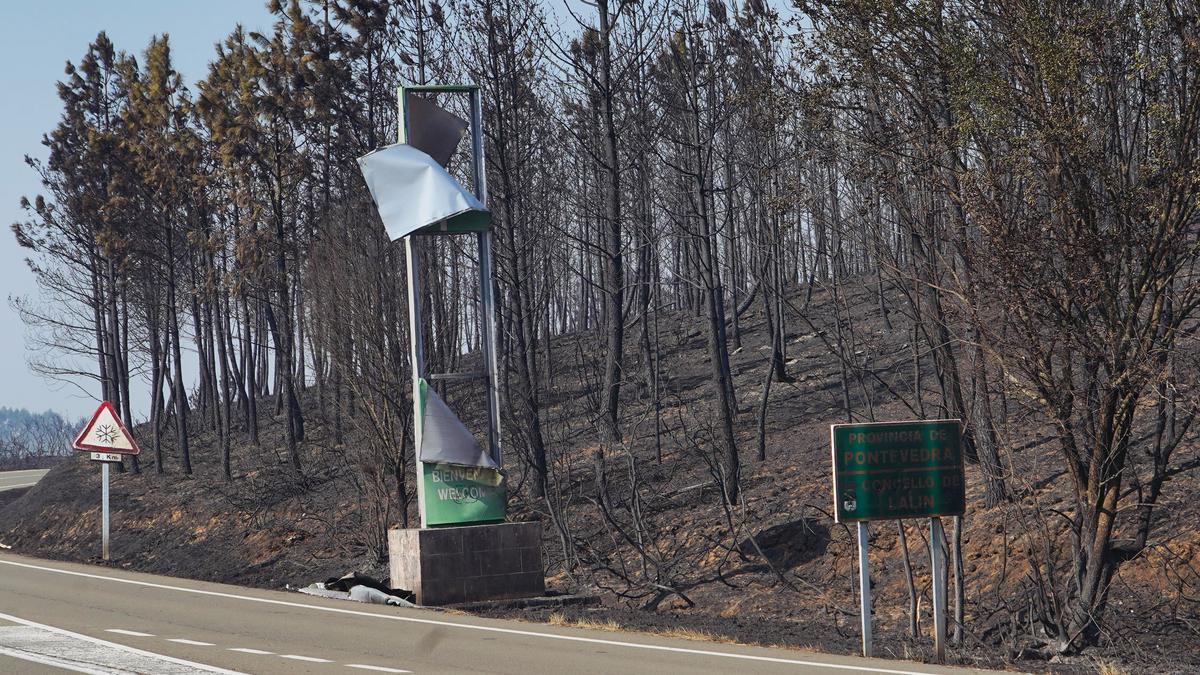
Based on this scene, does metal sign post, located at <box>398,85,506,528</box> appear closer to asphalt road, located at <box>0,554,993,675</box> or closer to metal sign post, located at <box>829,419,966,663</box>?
asphalt road, located at <box>0,554,993,675</box>

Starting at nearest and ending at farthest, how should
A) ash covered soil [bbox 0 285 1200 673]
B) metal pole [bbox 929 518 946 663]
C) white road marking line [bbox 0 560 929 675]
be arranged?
white road marking line [bbox 0 560 929 675] < metal pole [bbox 929 518 946 663] < ash covered soil [bbox 0 285 1200 673]

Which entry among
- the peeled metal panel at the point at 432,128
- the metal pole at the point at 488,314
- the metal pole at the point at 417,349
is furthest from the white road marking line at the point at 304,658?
the peeled metal panel at the point at 432,128

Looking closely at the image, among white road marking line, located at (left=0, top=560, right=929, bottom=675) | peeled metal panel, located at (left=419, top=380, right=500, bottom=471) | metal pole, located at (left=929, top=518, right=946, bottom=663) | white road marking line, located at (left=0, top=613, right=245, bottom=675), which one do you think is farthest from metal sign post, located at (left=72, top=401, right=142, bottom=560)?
metal pole, located at (left=929, top=518, right=946, bottom=663)

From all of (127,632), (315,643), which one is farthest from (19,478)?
(315,643)

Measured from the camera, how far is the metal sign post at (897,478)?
41.6ft

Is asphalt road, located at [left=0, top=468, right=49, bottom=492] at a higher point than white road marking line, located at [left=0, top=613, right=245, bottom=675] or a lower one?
higher

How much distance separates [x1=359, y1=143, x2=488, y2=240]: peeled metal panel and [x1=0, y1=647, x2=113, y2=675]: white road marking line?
7.77 m

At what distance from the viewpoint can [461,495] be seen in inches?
693

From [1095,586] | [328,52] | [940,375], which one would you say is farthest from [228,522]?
[1095,586]

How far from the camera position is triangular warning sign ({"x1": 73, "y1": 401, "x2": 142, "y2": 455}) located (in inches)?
984

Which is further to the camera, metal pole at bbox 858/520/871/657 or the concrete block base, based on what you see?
the concrete block base

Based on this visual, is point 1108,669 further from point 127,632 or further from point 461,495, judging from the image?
point 127,632

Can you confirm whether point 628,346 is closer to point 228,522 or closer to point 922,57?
point 228,522

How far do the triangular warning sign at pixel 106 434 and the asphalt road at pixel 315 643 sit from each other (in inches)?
285
